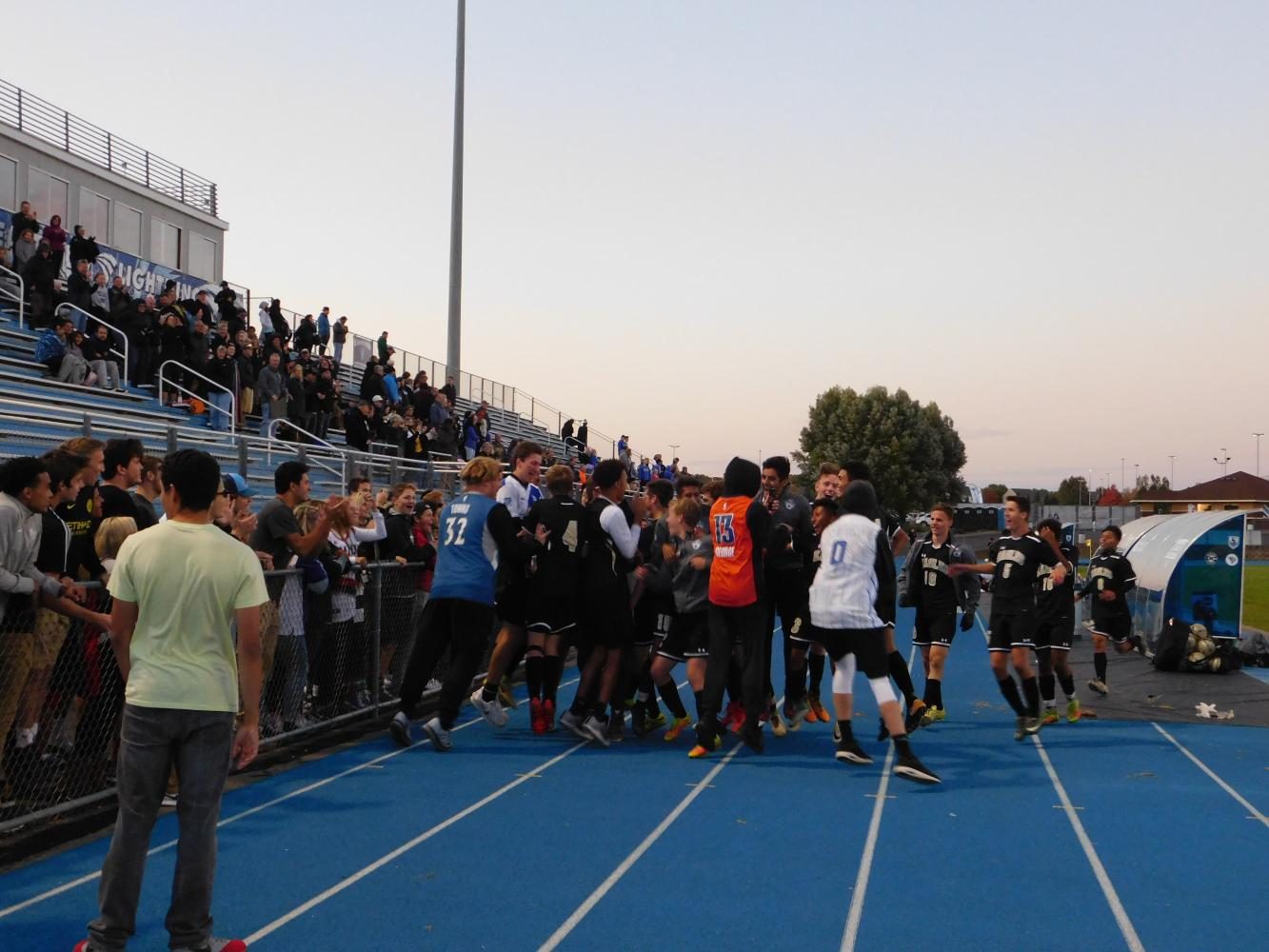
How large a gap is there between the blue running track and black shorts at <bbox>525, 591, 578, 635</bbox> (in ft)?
2.85

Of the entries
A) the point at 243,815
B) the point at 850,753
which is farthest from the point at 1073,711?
the point at 243,815

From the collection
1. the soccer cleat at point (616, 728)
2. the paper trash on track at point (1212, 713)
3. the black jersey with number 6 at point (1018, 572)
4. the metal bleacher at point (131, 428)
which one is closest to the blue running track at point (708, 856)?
the soccer cleat at point (616, 728)

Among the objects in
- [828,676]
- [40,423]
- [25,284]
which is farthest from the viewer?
[25,284]

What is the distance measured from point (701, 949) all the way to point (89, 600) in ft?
12.3

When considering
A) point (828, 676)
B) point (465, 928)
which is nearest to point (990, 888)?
point (465, 928)

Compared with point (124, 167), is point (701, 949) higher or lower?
lower

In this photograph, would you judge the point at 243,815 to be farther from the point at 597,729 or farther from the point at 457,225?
the point at 457,225

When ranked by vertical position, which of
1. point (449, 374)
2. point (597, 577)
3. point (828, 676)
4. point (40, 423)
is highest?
point (449, 374)

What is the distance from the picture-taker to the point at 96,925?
4.12 meters

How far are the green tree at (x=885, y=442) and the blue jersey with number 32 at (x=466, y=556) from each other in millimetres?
64293

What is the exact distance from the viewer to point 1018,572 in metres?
10.1

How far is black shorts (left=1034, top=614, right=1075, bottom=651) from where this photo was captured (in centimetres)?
1047

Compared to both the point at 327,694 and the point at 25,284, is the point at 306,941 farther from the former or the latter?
the point at 25,284

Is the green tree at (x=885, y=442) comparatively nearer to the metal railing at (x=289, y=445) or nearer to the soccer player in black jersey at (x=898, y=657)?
the metal railing at (x=289, y=445)
